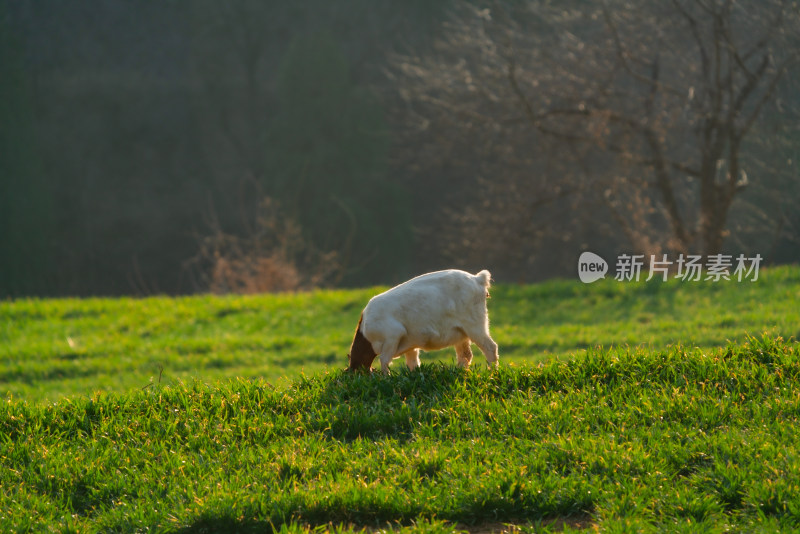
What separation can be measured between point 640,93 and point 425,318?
13714 mm

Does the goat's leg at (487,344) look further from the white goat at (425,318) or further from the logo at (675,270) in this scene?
the logo at (675,270)

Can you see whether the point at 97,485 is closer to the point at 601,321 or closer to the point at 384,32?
the point at 601,321

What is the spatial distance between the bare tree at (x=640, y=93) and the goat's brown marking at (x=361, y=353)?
1158 cm

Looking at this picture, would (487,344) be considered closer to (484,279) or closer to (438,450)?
(484,279)

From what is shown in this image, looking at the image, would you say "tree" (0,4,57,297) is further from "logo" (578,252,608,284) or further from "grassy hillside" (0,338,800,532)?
"grassy hillside" (0,338,800,532)

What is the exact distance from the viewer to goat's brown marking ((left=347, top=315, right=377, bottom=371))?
205 inches

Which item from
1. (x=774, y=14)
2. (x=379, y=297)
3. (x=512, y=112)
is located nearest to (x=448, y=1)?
(x=512, y=112)

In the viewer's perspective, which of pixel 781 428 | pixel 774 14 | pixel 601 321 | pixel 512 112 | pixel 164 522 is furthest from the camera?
pixel 512 112

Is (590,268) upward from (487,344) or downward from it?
downward

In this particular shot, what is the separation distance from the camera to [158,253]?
4116 centimetres

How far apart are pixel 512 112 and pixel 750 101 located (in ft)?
15.9

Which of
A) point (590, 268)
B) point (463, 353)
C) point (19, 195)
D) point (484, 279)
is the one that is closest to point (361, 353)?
point (463, 353)

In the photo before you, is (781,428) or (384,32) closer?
(781,428)

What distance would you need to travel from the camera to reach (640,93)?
Result: 17.2 metres
